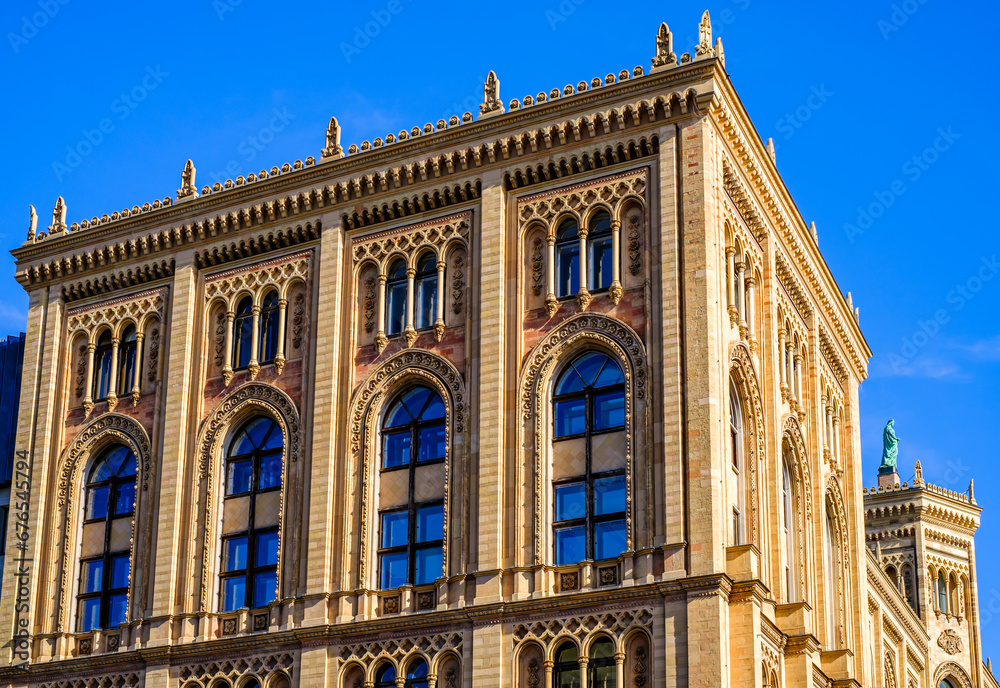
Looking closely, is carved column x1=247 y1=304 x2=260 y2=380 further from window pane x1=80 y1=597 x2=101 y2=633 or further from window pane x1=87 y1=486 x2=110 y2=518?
window pane x1=80 y1=597 x2=101 y2=633

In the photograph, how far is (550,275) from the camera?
4097cm

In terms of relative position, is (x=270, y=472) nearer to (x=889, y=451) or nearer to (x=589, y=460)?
(x=589, y=460)

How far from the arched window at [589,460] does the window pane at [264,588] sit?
825 cm

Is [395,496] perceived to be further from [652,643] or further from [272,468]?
[652,643]

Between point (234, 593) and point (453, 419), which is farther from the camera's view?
point (234, 593)

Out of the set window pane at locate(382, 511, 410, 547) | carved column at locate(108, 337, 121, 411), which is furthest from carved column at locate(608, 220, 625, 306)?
carved column at locate(108, 337, 121, 411)

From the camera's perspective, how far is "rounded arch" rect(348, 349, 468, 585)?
40594 mm

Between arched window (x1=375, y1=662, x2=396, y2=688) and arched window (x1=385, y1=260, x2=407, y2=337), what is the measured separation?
9.03m

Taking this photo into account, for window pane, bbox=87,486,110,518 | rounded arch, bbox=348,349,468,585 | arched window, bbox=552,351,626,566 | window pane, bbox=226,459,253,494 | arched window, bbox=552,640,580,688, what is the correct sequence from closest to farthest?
arched window, bbox=552,640,580,688, arched window, bbox=552,351,626,566, rounded arch, bbox=348,349,468,585, window pane, bbox=226,459,253,494, window pane, bbox=87,486,110,518

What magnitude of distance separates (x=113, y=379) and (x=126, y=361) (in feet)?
2.29

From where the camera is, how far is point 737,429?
Answer: 4109cm

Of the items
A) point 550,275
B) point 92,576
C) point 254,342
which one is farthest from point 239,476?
point 550,275

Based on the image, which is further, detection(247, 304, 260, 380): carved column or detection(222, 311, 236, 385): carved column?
detection(222, 311, 236, 385): carved column

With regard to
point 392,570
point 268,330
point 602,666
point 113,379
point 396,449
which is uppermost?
point 268,330
